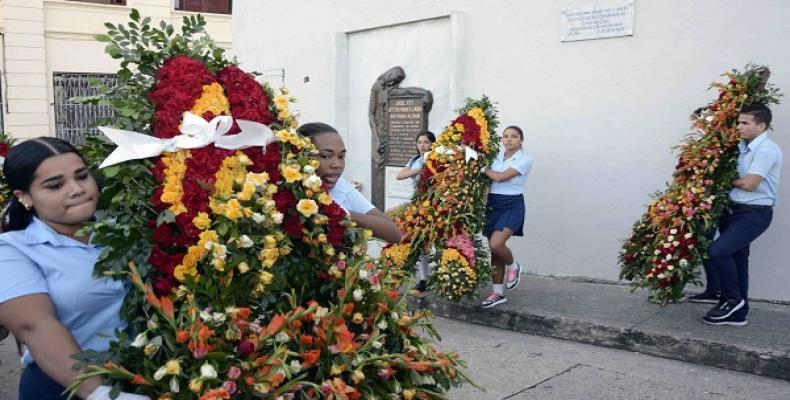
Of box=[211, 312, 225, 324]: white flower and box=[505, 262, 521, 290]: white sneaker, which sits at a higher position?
box=[211, 312, 225, 324]: white flower

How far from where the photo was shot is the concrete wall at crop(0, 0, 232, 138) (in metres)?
16.8

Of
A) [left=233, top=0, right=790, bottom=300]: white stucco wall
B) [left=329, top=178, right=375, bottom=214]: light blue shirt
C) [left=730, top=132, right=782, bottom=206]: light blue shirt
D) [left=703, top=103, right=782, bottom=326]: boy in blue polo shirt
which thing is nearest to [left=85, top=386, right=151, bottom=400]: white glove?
[left=329, top=178, right=375, bottom=214]: light blue shirt

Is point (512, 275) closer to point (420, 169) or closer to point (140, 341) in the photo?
point (420, 169)

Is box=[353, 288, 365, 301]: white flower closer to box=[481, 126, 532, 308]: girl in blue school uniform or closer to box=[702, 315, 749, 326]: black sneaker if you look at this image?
box=[702, 315, 749, 326]: black sneaker

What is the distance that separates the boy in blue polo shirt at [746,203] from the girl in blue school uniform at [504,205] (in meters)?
1.69

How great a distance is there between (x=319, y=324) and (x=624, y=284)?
5.54m

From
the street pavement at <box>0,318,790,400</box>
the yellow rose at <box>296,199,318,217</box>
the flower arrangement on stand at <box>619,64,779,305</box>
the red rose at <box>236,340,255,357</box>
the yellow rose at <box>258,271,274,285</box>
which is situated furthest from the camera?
the flower arrangement on stand at <box>619,64,779,305</box>

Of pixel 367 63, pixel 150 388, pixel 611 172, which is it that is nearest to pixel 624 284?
pixel 611 172

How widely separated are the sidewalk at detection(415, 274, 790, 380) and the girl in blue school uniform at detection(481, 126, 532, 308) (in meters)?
0.30

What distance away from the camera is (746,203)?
5.45m

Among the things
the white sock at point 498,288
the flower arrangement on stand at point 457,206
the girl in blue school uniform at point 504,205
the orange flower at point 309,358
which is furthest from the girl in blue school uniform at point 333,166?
the white sock at point 498,288

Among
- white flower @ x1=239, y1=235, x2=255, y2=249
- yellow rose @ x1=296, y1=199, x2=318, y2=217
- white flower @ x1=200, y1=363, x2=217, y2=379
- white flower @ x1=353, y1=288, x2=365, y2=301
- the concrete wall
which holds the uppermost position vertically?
the concrete wall

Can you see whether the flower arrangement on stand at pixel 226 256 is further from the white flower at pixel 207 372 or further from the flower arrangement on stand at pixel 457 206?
the flower arrangement on stand at pixel 457 206

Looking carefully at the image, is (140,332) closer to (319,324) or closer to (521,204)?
(319,324)
